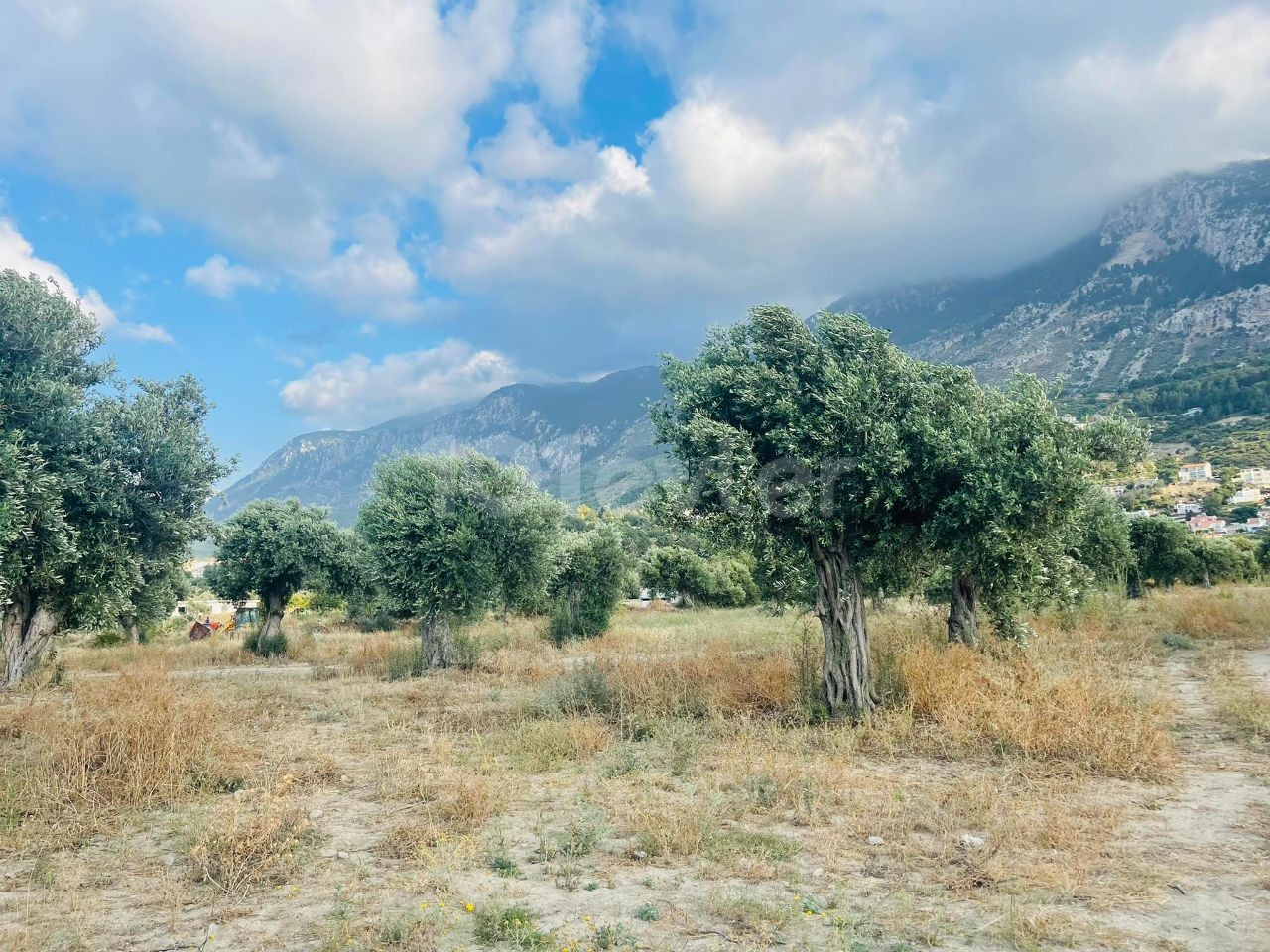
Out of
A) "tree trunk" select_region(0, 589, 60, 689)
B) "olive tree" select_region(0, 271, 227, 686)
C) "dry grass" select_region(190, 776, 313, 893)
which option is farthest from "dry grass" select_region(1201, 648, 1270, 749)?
"tree trunk" select_region(0, 589, 60, 689)

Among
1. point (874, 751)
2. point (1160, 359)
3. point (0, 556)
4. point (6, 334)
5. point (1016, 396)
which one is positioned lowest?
point (874, 751)

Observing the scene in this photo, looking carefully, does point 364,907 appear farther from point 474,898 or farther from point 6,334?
point 6,334

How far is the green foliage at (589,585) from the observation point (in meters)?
33.1

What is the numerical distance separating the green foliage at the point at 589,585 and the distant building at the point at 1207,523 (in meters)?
52.7

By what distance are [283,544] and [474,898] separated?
97.2ft

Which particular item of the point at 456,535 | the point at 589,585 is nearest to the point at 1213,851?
the point at 456,535

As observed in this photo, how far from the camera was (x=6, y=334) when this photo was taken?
14.7 metres

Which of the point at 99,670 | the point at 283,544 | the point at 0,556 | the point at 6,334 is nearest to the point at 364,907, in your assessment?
the point at 0,556

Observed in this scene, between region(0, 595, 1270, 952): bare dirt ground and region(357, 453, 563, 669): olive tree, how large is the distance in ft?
30.6

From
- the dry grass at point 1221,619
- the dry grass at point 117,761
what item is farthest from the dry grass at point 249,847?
the dry grass at point 1221,619

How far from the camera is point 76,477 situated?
588 inches

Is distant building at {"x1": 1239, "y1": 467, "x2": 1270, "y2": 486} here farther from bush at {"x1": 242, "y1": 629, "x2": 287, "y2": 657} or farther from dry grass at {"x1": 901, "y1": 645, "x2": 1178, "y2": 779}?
bush at {"x1": 242, "y1": 629, "x2": 287, "y2": 657}

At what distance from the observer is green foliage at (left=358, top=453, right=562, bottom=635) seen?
21578mm

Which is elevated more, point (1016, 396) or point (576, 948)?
point (1016, 396)
